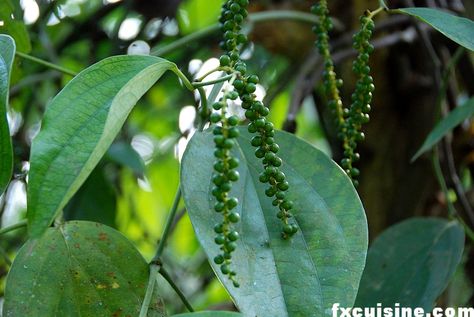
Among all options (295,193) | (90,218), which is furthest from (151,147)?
(295,193)

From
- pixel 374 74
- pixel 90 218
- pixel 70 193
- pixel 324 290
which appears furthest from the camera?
pixel 374 74

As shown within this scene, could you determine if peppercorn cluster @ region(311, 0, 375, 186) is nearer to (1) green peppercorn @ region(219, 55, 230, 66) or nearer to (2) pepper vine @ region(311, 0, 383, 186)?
(2) pepper vine @ region(311, 0, 383, 186)

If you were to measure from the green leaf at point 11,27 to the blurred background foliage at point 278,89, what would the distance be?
150 millimetres

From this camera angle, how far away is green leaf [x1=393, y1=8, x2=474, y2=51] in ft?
1.83

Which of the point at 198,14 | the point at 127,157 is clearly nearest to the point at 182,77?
the point at 127,157

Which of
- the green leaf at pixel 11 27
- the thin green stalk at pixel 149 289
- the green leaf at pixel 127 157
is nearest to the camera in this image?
the thin green stalk at pixel 149 289

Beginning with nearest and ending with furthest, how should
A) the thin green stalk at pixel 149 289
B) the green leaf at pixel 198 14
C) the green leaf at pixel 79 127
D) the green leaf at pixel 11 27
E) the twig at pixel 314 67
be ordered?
the green leaf at pixel 79 127 → the thin green stalk at pixel 149 289 → the green leaf at pixel 11 27 → the twig at pixel 314 67 → the green leaf at pixel 198 14

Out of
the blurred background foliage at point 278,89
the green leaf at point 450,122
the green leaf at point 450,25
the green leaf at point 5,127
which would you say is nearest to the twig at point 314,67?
the blurred background foliage at point 278,89

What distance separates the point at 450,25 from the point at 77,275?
33 centimetres

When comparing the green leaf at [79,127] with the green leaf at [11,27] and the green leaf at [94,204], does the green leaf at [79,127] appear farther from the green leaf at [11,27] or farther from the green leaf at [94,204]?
the green leaf at [94,204]

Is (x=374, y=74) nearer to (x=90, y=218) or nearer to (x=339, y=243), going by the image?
(x=90, y=218)

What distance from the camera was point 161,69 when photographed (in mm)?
500

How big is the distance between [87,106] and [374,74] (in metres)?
0.69

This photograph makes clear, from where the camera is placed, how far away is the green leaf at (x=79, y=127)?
16.9 inches
